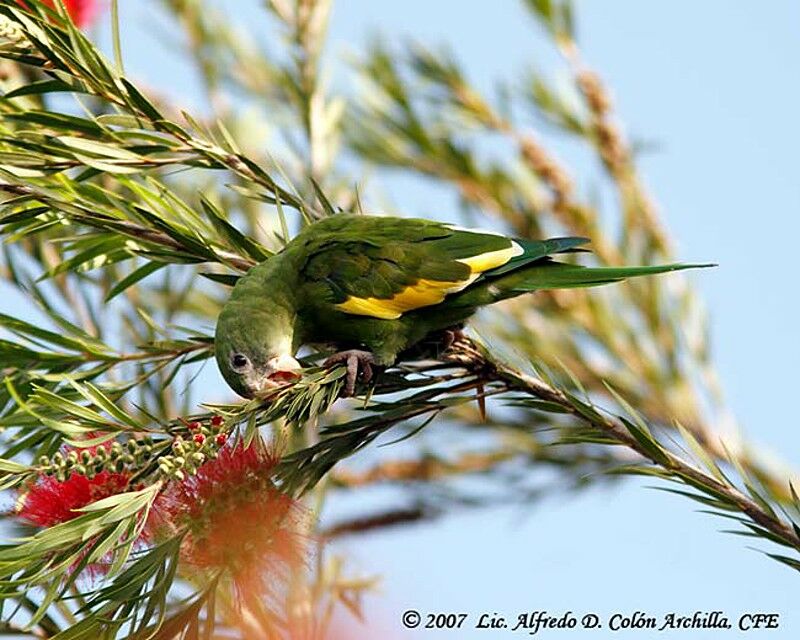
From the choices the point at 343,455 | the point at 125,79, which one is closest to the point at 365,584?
the point at 343,455

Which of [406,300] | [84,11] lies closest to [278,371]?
[406,300]

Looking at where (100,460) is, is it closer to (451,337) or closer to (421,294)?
(451,337)

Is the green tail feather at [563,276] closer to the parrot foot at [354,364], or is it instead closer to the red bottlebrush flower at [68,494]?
the parrot foot at [354,364]

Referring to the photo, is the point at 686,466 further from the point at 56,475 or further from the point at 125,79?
the point at 125,79

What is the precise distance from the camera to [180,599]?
149cm

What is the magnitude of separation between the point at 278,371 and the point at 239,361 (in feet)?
0.25

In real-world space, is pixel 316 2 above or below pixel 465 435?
above

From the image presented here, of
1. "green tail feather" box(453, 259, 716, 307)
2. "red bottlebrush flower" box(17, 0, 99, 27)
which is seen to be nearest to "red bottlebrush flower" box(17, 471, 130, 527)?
"green tail feather" box(453, 259, 716, 307)

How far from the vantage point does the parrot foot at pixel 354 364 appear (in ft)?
6.11

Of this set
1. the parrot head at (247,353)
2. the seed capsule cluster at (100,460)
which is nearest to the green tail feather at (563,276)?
the parrot head at (247,353)

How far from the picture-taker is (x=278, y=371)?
2199 millimetres

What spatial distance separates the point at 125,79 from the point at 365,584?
2.66 ft

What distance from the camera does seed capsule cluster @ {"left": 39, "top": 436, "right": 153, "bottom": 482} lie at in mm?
1389

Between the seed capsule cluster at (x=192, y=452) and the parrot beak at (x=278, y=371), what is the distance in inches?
27.3
